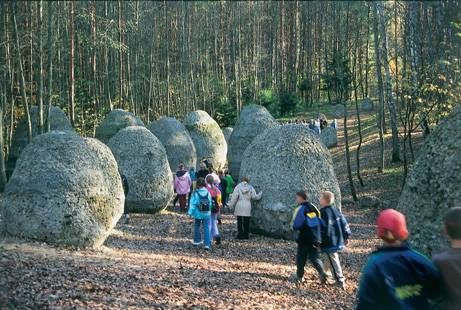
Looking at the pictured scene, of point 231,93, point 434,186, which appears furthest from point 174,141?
point 231,93

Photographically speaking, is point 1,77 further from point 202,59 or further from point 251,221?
point 202,59

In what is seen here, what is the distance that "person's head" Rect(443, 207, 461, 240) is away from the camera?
4.53 m

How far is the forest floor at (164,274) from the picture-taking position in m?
7.57

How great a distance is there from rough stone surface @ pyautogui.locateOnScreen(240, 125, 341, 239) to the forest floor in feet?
1.98

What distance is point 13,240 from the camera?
10.3m

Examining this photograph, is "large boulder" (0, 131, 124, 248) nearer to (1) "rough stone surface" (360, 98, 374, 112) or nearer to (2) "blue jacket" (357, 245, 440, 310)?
(2) "blue jacket" (357, 245, 440, 310)

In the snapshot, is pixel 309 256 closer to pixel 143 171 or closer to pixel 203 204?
pixel 203 204

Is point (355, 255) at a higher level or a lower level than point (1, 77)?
lower

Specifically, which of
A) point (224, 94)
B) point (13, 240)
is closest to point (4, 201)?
point (13, 240)

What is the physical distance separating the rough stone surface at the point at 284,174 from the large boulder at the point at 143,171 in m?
3.98

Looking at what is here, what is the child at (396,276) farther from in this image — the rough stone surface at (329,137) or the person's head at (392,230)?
the rough stone surface at (329,137)

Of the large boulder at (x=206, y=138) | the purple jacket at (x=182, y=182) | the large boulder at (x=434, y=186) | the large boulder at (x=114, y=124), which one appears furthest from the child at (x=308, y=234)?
the large boulder at (x=206, y=138)

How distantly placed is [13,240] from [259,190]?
6.92m

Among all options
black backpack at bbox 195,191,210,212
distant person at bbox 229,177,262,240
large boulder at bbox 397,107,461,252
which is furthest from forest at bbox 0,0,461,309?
black backpack at bbox 195,191,210,212
